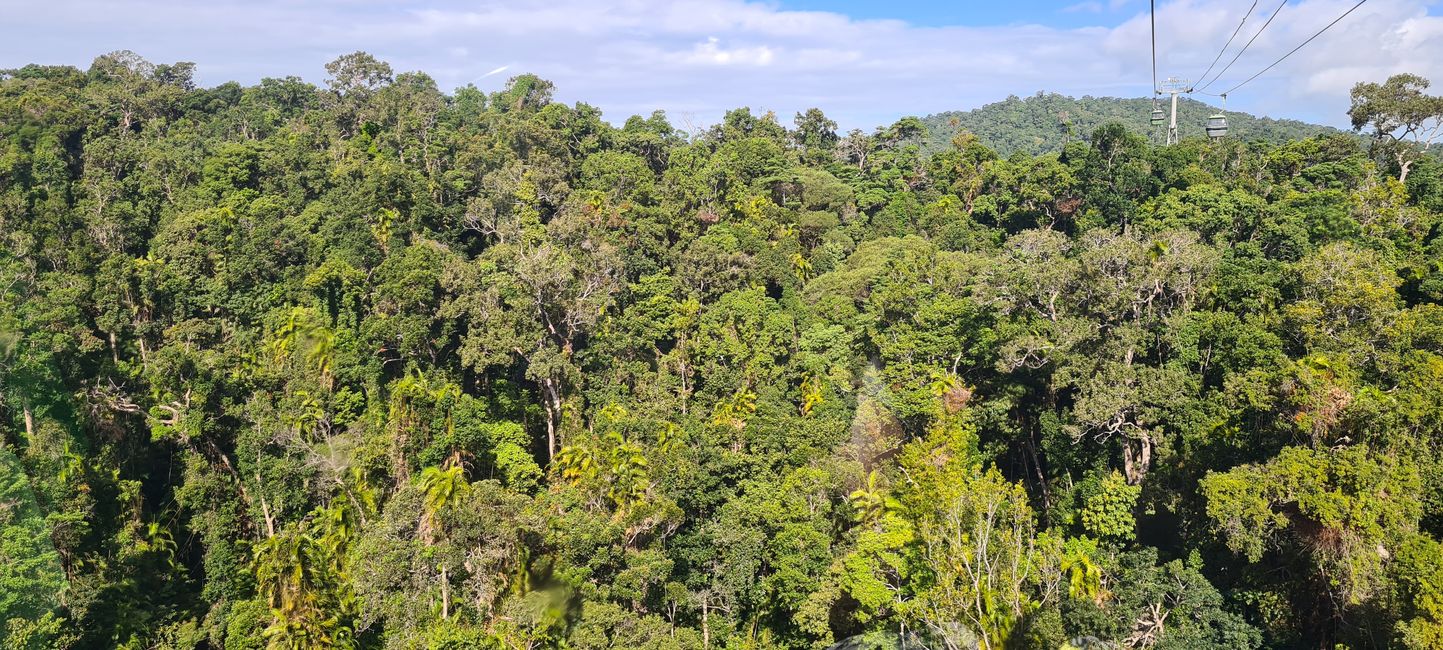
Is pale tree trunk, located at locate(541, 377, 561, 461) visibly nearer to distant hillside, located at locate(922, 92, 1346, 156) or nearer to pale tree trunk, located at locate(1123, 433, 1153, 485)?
pale tree trunk, located at locate(1123, 433, 1153, 485)

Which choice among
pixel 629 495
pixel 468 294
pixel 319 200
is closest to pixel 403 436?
pixel 468 294

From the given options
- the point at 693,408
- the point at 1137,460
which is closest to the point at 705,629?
the point at 693,408

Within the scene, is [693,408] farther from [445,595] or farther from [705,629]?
[445,595]

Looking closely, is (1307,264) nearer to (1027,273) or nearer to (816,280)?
(1027,273)

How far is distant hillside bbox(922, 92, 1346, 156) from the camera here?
98.3 metres

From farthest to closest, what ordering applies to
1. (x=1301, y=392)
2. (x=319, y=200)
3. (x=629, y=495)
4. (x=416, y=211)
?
(x=319, y=200), (x=416, y=211), (x=629, y=495), (x=1301, y=392)

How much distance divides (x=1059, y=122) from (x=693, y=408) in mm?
95271

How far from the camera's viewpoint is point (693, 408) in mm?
28328

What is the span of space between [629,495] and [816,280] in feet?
50.4

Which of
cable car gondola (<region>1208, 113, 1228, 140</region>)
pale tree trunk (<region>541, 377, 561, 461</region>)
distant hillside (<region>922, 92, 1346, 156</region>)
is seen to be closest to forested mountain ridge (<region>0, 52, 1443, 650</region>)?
pale tree trunk (<region>541, 377, 561, 461</region>)

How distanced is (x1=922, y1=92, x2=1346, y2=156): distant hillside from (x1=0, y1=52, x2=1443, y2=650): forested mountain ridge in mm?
61385

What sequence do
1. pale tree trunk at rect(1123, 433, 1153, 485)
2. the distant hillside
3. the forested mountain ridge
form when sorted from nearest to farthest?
1. the forested mountain ridge
2. pale tree trunk at rect(1123, 433, 1153, 485)
3. the distant hillside

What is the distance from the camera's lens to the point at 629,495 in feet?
72.8

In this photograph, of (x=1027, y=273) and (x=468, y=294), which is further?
(x=468, y=294)
